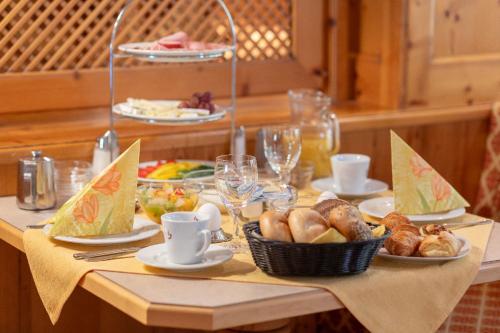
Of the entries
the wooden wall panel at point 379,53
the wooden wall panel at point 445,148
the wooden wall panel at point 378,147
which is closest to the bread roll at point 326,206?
the wooden wall panel at point 378,147

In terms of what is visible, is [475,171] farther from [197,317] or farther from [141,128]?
[197,317]

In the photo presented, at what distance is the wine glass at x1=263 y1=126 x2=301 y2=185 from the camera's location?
8.10ft

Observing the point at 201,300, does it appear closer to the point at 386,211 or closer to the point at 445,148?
the point at 386,211

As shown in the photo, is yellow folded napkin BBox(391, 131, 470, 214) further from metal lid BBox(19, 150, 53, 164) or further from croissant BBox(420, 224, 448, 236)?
metal lid BBox(19, 150, 53, 164)

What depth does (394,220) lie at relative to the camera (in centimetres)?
205

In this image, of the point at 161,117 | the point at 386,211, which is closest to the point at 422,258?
the point at 386,211

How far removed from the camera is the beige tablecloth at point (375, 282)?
1.78 m

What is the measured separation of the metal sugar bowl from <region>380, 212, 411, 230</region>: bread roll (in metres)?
0.82

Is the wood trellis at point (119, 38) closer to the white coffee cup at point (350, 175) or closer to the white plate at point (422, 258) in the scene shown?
the white coffee cup at point (350, 175)

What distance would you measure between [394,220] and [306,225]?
31 centimetres

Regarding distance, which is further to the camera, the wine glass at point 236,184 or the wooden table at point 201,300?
the wine glass at point 236,184

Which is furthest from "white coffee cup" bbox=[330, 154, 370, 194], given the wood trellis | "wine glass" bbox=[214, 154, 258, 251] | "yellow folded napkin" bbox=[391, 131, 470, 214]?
the wood trellis

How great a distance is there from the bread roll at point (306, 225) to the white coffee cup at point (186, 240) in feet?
0.53

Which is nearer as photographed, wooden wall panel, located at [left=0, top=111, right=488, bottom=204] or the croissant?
the croissant
